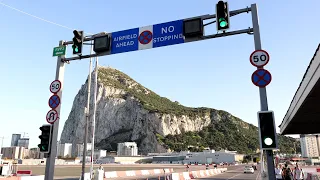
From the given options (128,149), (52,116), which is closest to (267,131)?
(52,116)

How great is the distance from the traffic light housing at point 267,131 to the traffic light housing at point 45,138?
25.5 ft

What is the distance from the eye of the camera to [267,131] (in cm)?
712

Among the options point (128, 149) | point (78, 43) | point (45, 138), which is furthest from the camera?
point (128, 149)

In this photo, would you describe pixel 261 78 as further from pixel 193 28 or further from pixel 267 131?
pixel 193 28

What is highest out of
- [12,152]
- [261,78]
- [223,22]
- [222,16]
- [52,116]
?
[222,16]

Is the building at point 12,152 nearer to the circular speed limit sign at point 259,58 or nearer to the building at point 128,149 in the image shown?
the building at point 128,149

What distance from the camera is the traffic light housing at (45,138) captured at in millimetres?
10568

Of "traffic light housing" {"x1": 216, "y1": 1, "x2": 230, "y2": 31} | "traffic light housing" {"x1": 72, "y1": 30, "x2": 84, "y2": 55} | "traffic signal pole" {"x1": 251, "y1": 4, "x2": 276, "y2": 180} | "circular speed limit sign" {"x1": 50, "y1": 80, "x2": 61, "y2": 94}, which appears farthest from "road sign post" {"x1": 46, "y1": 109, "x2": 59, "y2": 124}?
"traffic signal pole" {"x1": 251, "y1": 4, "x2": 276, "y2": 180}

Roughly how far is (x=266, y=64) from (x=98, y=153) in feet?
571

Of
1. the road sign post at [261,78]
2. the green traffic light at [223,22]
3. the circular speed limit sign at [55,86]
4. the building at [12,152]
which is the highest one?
the green traffic light at [223,22]

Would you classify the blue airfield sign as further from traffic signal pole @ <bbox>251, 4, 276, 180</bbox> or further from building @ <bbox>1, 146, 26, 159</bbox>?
building @ <bbox>1, 146, 26, 159</bbox>

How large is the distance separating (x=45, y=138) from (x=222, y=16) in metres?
7.99

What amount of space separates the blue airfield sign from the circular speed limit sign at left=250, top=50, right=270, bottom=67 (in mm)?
3137

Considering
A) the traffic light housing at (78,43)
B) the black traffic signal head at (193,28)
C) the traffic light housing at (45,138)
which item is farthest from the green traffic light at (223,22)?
the traffic light housing at (45,138)
